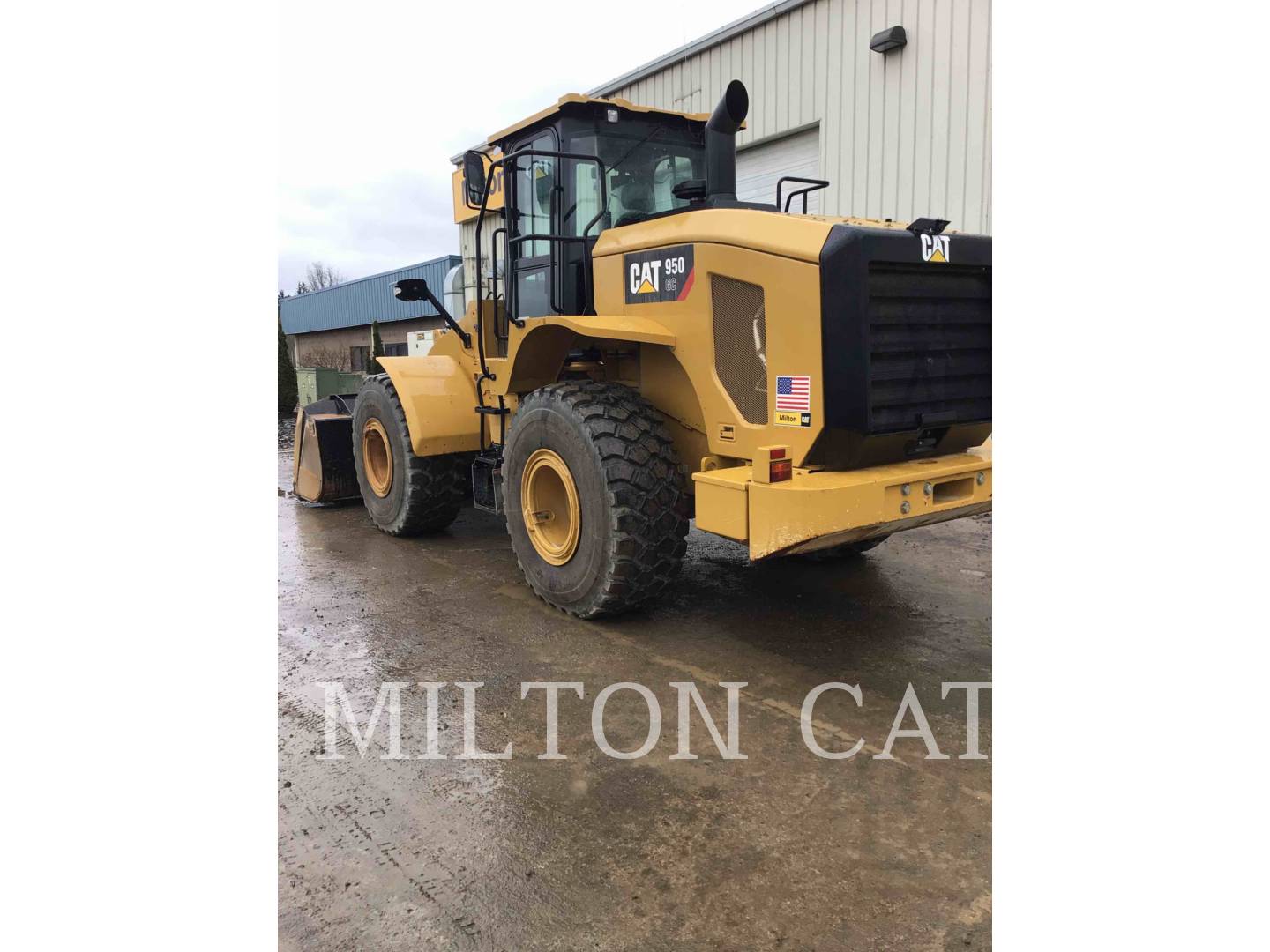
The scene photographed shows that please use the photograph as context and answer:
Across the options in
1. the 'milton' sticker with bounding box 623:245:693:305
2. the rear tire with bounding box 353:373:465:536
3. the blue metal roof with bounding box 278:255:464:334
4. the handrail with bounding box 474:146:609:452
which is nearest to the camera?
the 'milton' sticker with bounding box 623:245:693:305

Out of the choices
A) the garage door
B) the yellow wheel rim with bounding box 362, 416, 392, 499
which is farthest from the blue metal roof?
the yellow wheel rim with bounding box 362, 416, 392, 499

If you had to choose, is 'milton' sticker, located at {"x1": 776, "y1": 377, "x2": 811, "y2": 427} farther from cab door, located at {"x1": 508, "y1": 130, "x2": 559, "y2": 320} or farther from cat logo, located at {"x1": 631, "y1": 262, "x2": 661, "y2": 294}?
cab door, located at {"x1": 508, "y1": 130, "x2": 559, "y2": 320}

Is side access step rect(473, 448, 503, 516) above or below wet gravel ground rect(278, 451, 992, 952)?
above

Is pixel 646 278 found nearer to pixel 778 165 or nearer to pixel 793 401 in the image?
pixel 793 401

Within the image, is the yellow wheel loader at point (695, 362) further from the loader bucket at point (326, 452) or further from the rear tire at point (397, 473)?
the loader bucket at point (326, 452)

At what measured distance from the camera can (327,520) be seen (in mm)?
8094

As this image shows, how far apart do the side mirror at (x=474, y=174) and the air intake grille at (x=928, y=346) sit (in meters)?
2.93

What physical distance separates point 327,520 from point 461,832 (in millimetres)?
5711

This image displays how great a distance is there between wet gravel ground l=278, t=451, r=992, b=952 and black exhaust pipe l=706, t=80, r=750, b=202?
235 centimetres

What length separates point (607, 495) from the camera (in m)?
4.54

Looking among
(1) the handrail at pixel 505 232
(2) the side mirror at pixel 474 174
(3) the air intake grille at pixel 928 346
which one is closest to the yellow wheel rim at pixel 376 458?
(1) the handrail at pixel 505 232

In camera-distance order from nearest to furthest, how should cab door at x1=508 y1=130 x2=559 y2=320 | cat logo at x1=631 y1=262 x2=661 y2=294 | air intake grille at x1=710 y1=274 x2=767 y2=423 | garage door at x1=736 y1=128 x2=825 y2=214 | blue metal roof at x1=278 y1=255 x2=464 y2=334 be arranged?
air intake grille at x1=710 y1=274 x2=767 y2=423
cat logo at x1=631 y1=262 x2=661 y2=294
cab door at x1=508 y1=130 x2=559 y2=320
garage door at x1=736 y1=128 x2=825 y2=214
blue metal roof at x1=278 y1=255 x2=464 y2=334

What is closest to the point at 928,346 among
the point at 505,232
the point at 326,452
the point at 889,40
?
the point at 505,232

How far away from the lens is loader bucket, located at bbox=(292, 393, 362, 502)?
8.43m
